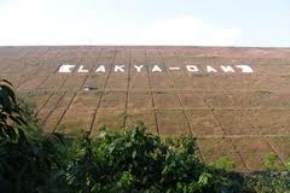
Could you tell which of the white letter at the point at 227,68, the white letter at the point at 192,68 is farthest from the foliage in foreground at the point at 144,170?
the white letter at the point at 227,68

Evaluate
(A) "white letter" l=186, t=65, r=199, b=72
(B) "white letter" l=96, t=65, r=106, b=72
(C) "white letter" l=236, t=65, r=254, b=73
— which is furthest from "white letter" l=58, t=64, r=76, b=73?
(C) "white letter" l=236, t=65, r=254, b=73

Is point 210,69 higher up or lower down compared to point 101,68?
lower down

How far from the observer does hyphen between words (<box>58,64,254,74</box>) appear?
31.6 m

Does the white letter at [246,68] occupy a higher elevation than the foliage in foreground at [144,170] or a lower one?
lower

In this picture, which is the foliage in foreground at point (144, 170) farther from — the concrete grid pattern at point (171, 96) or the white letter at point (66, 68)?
the white letter at point (66, 68)

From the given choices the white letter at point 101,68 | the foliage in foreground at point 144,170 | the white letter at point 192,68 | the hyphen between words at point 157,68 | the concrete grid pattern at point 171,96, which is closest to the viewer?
the foliage in foreground at point 144,170

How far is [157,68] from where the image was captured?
32.4 m

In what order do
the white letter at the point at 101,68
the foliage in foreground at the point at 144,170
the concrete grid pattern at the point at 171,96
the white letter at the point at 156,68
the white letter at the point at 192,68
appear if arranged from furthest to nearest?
the white letter at the point at 192,68
the white letter at the point at 156,68
the white letter at the point at 101,68
the concrete grid pattern at the point at 171,96
the foliage in foreground at the point at 144,170

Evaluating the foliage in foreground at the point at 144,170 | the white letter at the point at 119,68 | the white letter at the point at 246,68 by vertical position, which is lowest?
the white letter at the point at 246,68

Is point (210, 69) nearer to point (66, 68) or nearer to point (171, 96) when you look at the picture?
point (171, 96)

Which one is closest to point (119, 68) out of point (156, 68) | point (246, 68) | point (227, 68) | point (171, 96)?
point (156, 68)

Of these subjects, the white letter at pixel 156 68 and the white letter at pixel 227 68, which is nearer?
the white letter at pixel 156 68

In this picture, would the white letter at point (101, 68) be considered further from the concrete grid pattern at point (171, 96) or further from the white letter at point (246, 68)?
the white letter at point (246, 68)

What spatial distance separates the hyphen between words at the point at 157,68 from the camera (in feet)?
104
